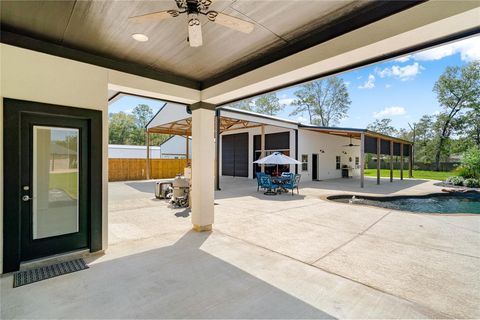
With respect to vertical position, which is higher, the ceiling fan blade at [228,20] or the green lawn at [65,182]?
the ceiling fan blade at [228,20]

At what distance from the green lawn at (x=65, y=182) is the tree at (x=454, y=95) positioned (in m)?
36.2

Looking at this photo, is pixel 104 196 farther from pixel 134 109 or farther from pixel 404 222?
pixel 134 109

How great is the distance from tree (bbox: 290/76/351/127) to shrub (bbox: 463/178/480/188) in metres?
19.6

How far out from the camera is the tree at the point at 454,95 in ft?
87.0

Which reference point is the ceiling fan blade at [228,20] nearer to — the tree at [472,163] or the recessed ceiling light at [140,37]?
the recessed ceiling light at [140,37]

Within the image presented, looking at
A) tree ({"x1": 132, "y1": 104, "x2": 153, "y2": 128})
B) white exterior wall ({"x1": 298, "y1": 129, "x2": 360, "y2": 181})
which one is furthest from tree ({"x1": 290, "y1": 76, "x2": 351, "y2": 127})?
tree ({"x1": 132, "y1": 104, "x2": 153, "y2": 128})

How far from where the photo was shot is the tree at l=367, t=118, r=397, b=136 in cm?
4625

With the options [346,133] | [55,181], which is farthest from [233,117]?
[55,181]

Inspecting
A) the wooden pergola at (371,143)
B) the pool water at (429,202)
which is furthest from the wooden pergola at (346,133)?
the pool water at (429,202)

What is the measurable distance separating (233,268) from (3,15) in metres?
4.07

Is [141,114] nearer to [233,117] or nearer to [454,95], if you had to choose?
[233,117]

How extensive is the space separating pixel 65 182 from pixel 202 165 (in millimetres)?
2283

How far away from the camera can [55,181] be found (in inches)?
137

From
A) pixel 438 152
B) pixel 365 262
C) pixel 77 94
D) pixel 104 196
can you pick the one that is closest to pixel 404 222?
pixel 365 262
